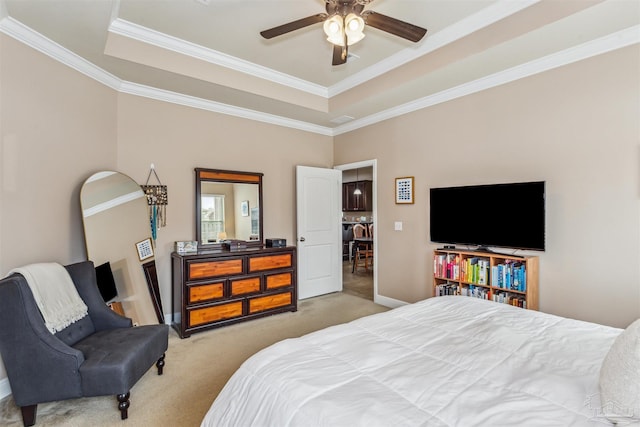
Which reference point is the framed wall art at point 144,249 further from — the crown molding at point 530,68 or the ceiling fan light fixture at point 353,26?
the crown molding at point 530,68

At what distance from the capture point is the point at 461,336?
1.66 m

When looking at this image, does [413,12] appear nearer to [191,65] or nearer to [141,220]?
[191,65]

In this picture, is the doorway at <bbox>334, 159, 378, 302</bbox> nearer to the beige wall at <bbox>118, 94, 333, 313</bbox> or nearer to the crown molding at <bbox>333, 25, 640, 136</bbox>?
the crown molding at <bbox>333, 25, 640, 136</bbox>

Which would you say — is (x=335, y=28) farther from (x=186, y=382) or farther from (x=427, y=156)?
(x=186, y=382)

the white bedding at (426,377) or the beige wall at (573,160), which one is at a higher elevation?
the beige wall at (573,160)

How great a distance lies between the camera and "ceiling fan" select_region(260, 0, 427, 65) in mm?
2068

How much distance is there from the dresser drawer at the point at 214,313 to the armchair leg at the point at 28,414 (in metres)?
1.47

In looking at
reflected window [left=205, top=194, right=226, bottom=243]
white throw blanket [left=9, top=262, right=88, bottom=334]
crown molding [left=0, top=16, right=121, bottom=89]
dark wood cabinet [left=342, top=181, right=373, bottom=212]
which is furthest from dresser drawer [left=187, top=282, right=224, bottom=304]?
dark wood cabinet [left=342, top=181, right=373, bottom=212]

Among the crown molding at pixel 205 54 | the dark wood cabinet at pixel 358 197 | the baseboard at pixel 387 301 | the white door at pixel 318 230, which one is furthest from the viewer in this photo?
the dark wood cabinet at pixel 358 197

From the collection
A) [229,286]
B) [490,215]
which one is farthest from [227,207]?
[490,215]

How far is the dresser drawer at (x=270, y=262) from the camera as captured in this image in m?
3.88

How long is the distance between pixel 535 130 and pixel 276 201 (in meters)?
3.25

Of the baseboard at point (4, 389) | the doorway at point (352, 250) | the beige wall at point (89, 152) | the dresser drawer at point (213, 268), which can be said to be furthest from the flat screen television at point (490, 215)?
the baseboard at point (4, 389)

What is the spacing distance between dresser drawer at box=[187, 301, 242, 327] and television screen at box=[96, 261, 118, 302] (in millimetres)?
757
